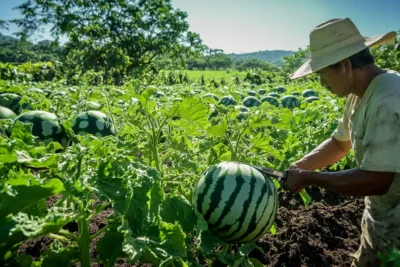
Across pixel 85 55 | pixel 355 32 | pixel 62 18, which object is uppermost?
pixel 62 18

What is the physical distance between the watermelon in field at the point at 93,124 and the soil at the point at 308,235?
33.7 inches

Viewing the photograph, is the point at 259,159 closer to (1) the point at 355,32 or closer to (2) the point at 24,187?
(1) the point at 355,32

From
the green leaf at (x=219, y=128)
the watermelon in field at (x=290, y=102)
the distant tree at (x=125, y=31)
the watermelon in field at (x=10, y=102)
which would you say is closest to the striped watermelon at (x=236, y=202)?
the green leaf at (x=219, y=128)

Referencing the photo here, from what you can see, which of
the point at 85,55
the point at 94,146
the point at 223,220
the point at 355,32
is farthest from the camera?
the point at 85,55

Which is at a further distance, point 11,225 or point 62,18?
A: point 62,18

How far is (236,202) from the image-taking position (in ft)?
7.67

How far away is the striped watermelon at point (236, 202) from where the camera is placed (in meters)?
2.33

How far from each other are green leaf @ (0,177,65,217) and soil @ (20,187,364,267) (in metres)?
1.71

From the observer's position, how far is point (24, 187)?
1.31 meters

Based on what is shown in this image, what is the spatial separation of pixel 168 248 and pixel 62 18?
31320 mm

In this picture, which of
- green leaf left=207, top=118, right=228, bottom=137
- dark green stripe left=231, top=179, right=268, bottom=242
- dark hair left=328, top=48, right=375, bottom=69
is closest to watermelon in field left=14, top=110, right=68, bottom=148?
green leaf left=207, top=118, right=228, bottom=137

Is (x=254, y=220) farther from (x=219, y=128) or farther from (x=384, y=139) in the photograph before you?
(x=384, y=139)

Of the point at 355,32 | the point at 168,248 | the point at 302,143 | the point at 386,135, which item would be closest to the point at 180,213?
the point at 168,248

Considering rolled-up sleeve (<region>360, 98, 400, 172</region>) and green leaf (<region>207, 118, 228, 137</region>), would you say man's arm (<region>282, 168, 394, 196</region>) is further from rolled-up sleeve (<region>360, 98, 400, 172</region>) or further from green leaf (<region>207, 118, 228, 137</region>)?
green leaf (<region>207, 118, 228, 137</region>)
